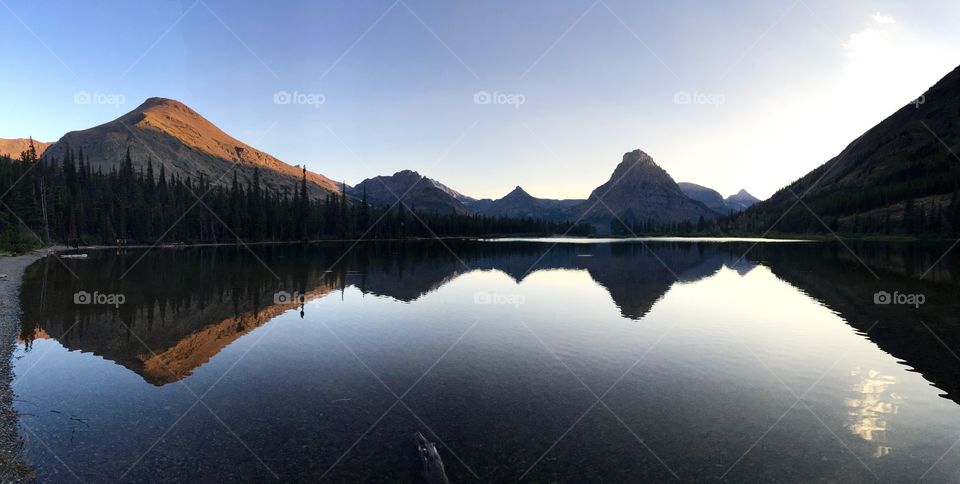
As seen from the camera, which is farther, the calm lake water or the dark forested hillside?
the dark forested hillside

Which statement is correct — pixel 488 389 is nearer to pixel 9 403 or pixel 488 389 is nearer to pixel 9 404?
pixel 9 404

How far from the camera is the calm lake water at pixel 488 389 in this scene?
1446 centimetres

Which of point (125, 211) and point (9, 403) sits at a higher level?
point (125, 211)

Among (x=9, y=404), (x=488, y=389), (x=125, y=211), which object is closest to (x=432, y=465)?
(x=488, y=389)

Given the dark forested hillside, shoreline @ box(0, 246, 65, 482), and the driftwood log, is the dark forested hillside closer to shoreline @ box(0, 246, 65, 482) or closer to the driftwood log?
shoreline @ box(0, 246, 65, 482)

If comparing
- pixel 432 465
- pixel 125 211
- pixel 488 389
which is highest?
pixel 125 211

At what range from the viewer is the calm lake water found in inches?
569

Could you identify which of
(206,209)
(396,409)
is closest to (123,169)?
(206,209)

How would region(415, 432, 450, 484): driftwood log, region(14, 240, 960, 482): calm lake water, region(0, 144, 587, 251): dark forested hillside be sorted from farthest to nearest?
region(0, 144, 587, 251): dark forested hillside → region(14, 240, 960, 482): calm lake water → region(415, 432, 450, 484): driftwood log

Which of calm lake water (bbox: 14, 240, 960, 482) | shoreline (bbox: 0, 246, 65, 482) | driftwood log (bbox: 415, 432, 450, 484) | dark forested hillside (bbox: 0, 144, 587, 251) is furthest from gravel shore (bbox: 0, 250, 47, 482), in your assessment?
dark forested hillside (bbox: 0, 144, 587, 251)

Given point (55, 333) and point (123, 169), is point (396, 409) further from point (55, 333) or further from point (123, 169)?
point (123, 169)

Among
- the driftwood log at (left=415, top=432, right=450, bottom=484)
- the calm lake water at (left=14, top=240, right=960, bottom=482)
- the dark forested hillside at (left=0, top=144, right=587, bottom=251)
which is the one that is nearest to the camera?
the driftwood log at (left=415, top=432, right=450, bottom=484)

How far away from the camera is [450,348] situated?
92.9 feet

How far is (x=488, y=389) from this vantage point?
21.0 meters
